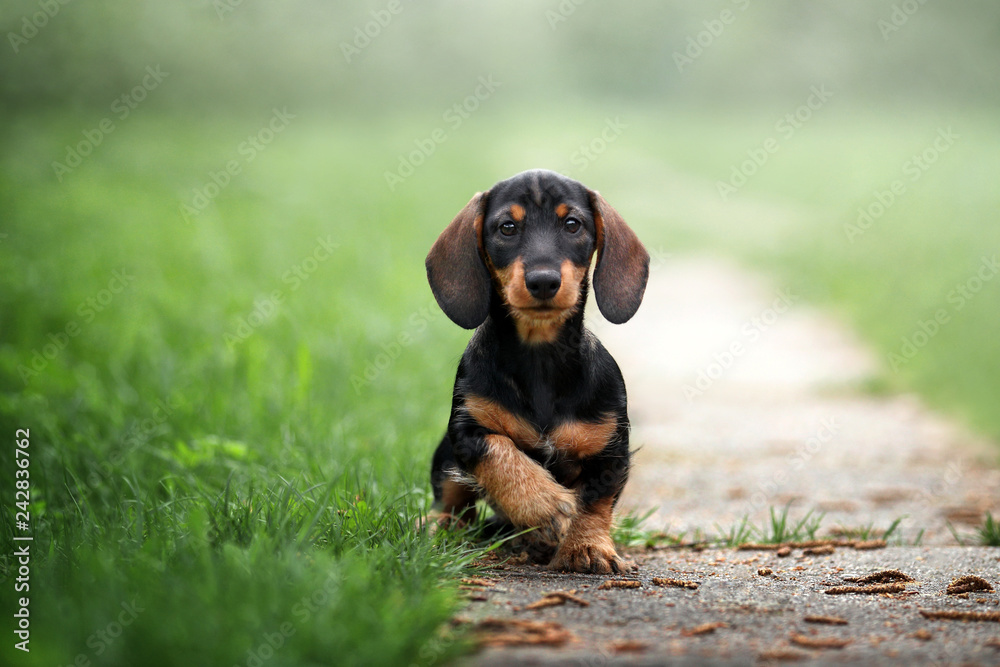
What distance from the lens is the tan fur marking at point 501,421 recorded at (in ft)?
Answer: 12.0

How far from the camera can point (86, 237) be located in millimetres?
10016

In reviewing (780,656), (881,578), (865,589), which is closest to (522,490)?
(780,656)

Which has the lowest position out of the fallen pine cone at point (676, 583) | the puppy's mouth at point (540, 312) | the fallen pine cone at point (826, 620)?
the fallen pine cone at point (676, 583)

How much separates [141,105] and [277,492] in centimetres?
1906

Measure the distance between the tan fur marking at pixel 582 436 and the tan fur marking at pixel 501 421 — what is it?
0.10 metres

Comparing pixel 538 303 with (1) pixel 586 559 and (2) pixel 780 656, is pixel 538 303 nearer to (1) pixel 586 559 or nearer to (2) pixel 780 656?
(1) pixel 586 559

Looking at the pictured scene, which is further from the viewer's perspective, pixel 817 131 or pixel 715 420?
pixel 817 131

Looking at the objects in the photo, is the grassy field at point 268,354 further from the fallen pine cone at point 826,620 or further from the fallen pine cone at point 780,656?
the fallen pine cone at point 826,620

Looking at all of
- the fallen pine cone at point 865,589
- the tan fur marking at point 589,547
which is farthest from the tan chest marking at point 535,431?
the fallen pine cone at point 865,589

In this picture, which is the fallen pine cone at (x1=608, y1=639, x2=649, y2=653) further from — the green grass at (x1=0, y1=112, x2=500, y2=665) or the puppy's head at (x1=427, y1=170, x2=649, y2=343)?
the puppy's head at (x1=427, y1=170, x2=649, y2=343)

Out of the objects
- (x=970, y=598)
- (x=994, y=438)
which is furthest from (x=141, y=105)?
(x=970, y=598)

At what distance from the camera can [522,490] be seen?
3.44m

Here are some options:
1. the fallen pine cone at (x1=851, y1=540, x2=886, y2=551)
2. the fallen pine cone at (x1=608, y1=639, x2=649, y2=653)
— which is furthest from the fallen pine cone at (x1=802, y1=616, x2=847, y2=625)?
the fallen pine cone at (x1=851, y1=540, x2=886, y2=551)

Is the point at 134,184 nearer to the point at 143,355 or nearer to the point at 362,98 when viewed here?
the point at 143,355
